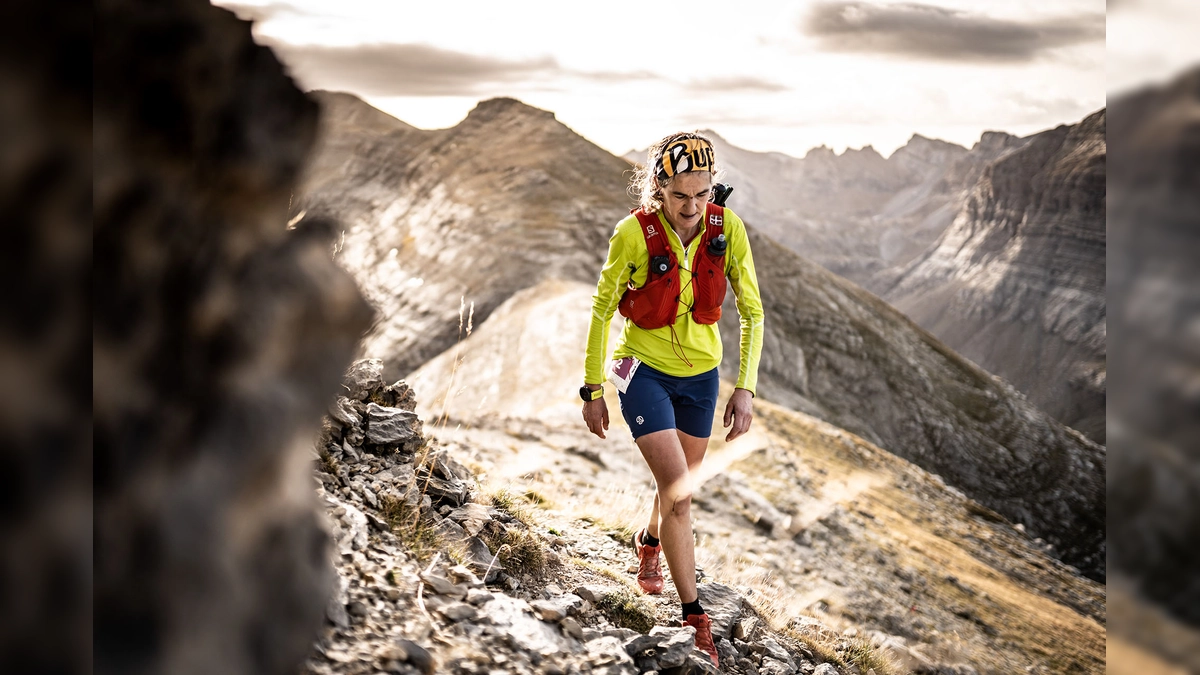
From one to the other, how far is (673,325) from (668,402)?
0.51 m

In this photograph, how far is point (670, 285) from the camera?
16.1ft

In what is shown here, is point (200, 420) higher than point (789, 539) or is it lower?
higher

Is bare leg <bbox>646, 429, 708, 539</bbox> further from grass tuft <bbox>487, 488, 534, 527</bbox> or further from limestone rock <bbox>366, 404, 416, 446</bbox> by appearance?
limestone rock <bbox>366, 404, 416, 446</bbox>

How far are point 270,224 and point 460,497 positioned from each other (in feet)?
11.0

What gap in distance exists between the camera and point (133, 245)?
5.96 ft

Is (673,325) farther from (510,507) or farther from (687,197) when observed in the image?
(510,507)

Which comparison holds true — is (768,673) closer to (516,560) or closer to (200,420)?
(516,560)

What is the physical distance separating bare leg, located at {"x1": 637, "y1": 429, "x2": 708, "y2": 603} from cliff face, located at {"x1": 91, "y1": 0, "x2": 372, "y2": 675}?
8.65ft

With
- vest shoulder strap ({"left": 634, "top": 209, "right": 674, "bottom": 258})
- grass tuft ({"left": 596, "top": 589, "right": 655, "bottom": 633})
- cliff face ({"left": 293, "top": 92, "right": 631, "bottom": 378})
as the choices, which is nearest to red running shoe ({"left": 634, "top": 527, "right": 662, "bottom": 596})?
grass tuft ({"left": 596, "top": 589, "right": 655, "bottom": 633})

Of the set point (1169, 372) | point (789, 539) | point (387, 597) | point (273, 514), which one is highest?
point (1169, 372)

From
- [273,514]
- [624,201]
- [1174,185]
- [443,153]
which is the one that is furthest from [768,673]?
[443,153]

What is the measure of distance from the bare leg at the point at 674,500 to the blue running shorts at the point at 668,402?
94 millimetres

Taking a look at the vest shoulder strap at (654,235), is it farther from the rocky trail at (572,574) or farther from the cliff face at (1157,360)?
the cliff face at (1157,360)

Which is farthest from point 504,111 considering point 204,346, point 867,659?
point 204,346
